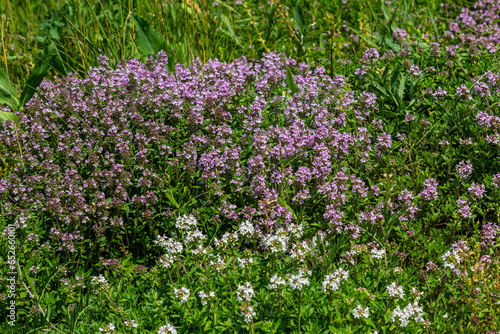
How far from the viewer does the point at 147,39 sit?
20.1 feet

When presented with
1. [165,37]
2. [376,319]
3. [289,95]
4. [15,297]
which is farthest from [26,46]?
[376,319]

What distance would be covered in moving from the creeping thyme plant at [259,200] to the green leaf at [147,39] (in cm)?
72

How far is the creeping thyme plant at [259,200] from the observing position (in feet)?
10.7

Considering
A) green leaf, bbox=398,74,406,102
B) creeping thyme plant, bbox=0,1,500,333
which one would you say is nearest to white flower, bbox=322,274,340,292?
creeping thyme plant, bbox=0,1,500,333

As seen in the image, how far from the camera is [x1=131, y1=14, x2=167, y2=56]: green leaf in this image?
6066mm

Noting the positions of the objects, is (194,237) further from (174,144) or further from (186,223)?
(174,144)

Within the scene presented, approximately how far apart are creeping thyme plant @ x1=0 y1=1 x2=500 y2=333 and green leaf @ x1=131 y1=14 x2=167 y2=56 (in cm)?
72

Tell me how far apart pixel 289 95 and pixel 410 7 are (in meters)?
3.09

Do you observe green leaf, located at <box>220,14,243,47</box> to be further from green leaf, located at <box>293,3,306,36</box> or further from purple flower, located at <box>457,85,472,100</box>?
purple flower, located at <box>457,85,472,100</box>

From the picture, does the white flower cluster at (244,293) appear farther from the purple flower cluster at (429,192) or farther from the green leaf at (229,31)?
the green leaf at (229,31)

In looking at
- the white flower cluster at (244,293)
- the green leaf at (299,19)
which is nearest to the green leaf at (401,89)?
the green leaf at (299,19)

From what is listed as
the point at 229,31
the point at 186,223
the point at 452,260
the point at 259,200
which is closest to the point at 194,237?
the point at 186,223

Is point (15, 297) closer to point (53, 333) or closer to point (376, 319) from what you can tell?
point (53, 333)

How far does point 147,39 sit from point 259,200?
3.09 m
